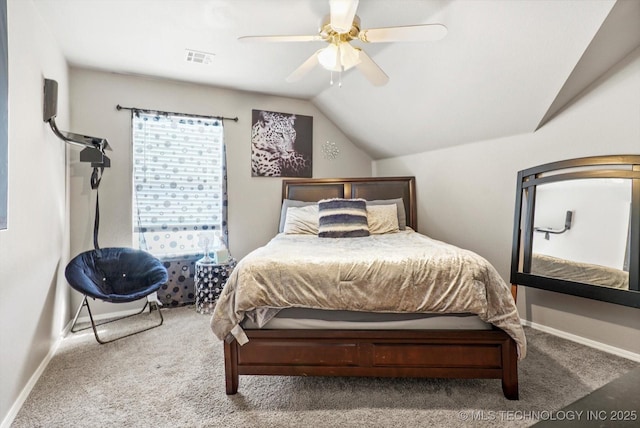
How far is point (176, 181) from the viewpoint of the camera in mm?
3430

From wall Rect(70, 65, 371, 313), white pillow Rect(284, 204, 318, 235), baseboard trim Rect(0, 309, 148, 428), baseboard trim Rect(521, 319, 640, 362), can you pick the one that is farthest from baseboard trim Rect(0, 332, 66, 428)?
baseboard trim Rect(521, 319, 640, 362)

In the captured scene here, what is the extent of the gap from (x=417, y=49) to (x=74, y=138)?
2949mm

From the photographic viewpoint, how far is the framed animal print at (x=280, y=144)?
3855mm

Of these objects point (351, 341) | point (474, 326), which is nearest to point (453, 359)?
point (474, 326)

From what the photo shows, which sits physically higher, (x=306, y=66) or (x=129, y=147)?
(x=306, y=66)

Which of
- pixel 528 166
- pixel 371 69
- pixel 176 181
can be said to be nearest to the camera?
pixel 371 69

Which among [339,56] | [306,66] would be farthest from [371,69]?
[306,66]

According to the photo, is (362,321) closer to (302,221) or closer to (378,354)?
(378,354)


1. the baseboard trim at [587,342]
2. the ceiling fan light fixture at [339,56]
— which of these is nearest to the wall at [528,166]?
the baseboard trim at [587,342]

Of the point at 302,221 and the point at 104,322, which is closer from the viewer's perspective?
the point at 104,322

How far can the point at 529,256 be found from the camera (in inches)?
101

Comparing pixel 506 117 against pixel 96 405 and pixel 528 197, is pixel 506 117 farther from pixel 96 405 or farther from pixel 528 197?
pixel 96 405

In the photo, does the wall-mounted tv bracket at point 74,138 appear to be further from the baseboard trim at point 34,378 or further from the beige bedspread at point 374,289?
the beige bedspread at point 374,289

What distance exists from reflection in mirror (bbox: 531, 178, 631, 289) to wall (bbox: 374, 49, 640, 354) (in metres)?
0.25
